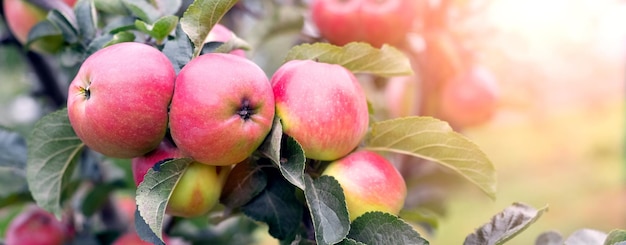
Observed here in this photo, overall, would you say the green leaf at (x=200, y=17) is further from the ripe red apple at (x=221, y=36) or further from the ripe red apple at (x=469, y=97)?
the ripe red apple at (x=469, y=97)

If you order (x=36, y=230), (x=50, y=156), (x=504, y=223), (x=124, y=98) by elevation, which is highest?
(x=504, y=223)

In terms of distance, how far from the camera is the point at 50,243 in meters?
0.83

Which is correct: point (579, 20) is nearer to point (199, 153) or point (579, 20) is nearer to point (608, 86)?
point (199, 153)

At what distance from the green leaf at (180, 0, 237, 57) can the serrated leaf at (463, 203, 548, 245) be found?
260mm

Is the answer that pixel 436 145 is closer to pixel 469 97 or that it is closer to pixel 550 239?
pixel 550 239

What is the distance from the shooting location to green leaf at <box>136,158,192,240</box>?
0.46 metres

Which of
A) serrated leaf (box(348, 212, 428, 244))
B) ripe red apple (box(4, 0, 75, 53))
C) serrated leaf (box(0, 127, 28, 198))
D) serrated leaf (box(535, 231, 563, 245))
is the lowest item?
serrated leaf (box(0, 127, 28, 198))

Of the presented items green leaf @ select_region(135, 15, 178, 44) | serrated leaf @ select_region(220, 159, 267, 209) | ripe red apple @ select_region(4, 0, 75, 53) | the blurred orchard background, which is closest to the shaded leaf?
serrated leaf @ select_region(220, 159, 267, 209)

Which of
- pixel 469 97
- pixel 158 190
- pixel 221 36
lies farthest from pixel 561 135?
pixel 158 190

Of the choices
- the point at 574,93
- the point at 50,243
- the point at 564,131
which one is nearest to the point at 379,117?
the point at 50,243

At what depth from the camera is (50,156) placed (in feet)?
1.93

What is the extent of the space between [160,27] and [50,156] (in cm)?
16

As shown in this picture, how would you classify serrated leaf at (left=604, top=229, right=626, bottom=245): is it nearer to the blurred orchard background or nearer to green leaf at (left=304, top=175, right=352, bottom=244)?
green leaf at (left=304, top=175, right=352, bottom=244)

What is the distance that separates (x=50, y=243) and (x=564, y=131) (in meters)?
3.87
